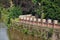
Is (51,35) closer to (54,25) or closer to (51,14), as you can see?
(54,25)

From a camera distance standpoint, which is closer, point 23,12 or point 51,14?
point 51,14

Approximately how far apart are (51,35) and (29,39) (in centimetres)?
222

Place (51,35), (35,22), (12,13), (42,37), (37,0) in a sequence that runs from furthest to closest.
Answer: (12,13)
(37,0)
(35,22)
(42,37)
(51,35)

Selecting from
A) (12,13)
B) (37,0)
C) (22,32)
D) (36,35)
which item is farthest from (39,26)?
(12,13)

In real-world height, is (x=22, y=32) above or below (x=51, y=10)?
below

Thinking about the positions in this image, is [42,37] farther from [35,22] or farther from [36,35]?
[35,22]

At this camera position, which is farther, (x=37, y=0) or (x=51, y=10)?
(x=37, y=0)

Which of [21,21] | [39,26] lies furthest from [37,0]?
[39,26]

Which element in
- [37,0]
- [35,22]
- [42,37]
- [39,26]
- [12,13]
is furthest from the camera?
[12,13]

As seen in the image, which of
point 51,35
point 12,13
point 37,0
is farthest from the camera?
point 12,13

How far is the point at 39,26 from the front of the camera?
18.6 m

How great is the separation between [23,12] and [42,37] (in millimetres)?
10843

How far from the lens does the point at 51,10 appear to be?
763 inches

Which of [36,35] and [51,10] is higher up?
[51,10]
